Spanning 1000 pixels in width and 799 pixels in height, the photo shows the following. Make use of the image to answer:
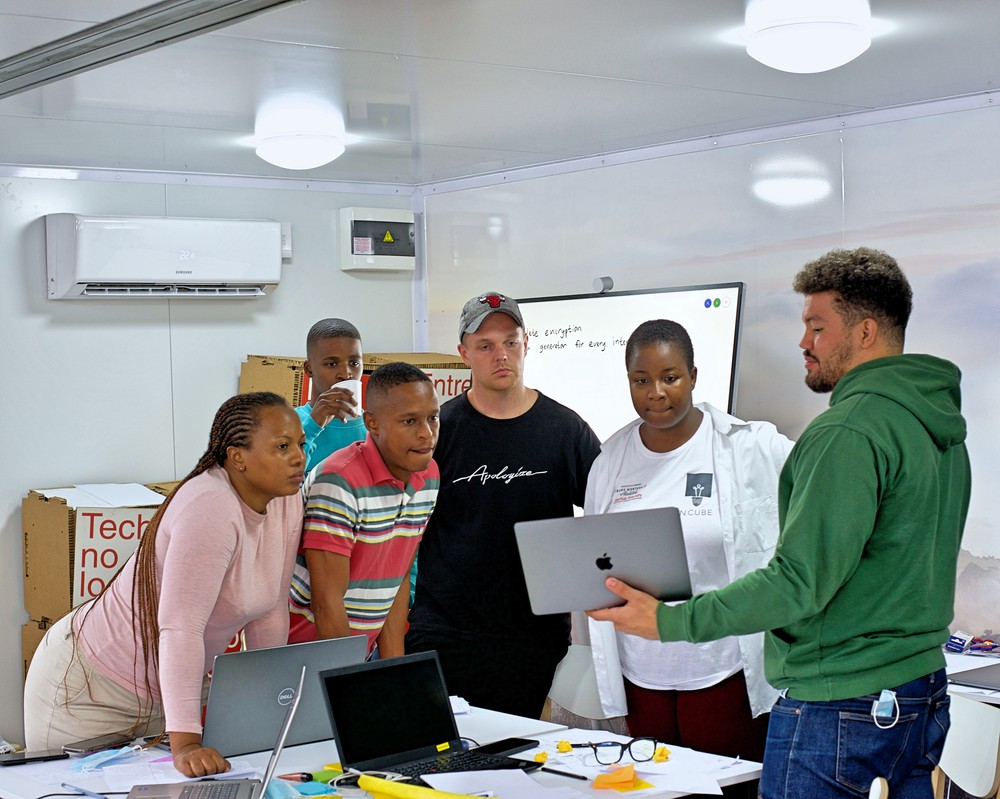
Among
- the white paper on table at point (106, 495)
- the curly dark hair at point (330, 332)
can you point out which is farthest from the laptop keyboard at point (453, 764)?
the white paper on table at point (106, 495)

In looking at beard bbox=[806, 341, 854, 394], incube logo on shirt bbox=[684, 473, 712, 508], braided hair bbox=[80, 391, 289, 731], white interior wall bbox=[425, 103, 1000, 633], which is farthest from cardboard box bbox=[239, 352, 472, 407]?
beard bbox=[806, 341, 854, 394]

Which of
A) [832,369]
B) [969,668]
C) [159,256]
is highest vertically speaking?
[159,256]

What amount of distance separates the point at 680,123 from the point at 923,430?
8.30 feet

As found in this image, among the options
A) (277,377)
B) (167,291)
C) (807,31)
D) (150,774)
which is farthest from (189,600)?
(167,291)

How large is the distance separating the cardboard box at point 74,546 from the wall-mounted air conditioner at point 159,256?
973mm

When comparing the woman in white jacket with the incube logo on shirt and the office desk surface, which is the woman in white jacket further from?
the office desk surface

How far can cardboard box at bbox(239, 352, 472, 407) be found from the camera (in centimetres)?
535

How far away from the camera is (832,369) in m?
2.35

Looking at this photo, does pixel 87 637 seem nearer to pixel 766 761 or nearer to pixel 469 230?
pixel 766 761

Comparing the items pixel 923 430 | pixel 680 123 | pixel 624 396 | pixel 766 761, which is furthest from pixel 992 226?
pixel 766 761

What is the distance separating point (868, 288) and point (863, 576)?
1.82 ft

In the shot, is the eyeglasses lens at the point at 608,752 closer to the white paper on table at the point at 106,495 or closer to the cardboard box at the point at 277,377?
the white paper on table at the point at 106,495

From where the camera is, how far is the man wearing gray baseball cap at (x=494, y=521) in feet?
11.2

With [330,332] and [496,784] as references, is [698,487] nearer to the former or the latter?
[496,784]
